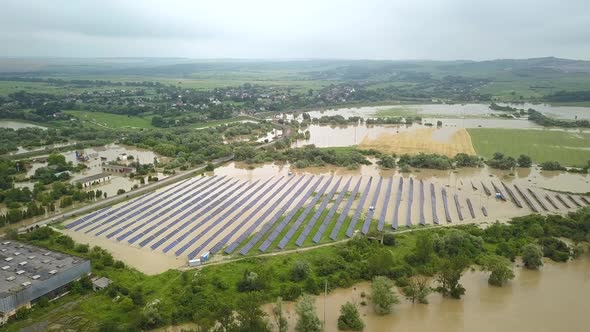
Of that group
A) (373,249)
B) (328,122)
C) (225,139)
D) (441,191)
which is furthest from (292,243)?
(328,122)

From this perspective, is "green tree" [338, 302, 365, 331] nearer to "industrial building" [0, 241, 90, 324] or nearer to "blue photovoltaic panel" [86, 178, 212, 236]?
"industrial building" [0, 241, 90, 324]

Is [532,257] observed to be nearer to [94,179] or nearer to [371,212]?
[371,212]

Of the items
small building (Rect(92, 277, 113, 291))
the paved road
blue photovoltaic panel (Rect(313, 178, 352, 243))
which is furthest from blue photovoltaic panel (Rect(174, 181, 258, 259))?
the paved road

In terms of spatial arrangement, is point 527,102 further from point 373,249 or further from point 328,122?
point 373,249

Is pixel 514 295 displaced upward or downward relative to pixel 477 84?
downward

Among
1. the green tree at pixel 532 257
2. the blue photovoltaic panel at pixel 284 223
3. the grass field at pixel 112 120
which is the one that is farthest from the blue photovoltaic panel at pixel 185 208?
the grass field at pixel 112 120

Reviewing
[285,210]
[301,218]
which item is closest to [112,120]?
[285,210]
